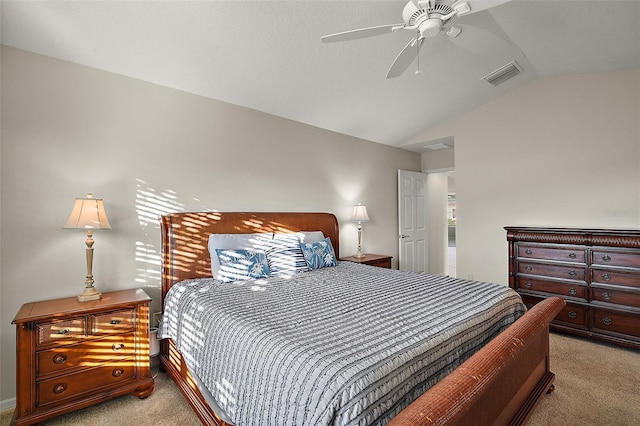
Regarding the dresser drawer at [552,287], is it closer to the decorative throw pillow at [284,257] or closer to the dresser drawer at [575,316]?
the dresser drawer at [575,316]

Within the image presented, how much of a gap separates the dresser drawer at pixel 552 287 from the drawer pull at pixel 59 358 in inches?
172

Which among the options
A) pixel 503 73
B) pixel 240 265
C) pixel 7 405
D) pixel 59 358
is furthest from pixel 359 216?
pixel 7 405

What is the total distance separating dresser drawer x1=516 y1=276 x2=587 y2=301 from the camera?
322 centimetres

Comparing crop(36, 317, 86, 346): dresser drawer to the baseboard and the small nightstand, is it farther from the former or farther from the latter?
the small nightstand

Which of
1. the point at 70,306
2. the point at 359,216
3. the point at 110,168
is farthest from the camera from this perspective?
the point at 359,216

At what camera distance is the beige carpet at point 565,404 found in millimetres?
1991

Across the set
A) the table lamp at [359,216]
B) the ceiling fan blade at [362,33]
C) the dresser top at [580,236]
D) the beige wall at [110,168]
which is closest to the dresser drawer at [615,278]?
the dresser top at [580,236]

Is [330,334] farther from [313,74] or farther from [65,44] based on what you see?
[65,44]

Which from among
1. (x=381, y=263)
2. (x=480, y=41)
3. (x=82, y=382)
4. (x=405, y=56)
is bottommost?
(x=82, y=382)

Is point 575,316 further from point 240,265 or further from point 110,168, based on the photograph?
point 110,168

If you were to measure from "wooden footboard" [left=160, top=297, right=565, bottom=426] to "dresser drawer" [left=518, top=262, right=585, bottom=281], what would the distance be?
1.60 m

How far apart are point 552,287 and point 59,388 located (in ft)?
14.9

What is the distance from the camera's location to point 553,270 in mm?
3379

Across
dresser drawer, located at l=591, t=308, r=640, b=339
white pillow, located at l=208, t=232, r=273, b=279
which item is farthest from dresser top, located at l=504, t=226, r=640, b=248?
white pillow, located at l=208, t=232, r=273, b=279
